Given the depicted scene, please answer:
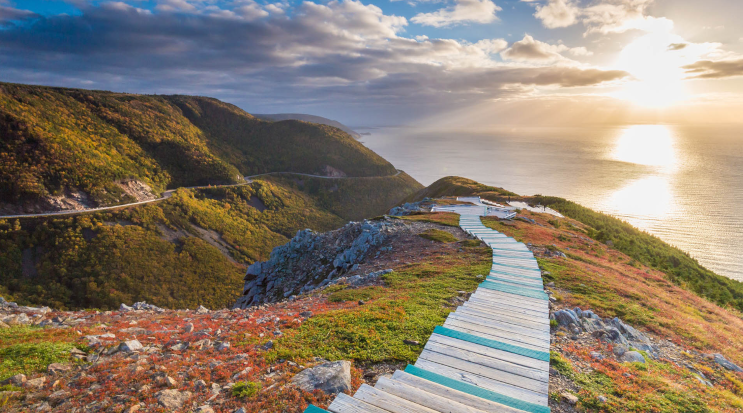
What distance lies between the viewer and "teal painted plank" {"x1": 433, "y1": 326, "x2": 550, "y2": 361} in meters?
7.70

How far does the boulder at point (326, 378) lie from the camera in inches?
243

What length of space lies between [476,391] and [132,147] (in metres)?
124

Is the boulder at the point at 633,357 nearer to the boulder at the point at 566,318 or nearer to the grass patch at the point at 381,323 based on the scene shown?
the boulder at the point at 566,318

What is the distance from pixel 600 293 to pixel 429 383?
34.8ft

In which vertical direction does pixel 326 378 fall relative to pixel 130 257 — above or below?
above

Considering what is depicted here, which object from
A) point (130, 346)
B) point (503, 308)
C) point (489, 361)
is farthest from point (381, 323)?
point (130, 346)

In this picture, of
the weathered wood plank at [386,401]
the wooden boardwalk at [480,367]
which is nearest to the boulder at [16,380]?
the wooden boardwalk at [480,367]

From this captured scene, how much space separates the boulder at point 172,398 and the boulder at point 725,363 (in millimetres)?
13351

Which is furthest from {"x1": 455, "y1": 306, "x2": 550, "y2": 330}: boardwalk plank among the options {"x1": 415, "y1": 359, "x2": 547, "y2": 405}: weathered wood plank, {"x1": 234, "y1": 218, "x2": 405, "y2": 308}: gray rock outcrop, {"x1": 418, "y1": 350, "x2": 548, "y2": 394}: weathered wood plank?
{"x1": 234, "y1": 218, "x2": 405, "y2": 308}: gray rock outcrop

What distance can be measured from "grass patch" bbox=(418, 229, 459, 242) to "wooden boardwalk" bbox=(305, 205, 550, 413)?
11.2 metres

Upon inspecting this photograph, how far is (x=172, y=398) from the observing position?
19.5 feet

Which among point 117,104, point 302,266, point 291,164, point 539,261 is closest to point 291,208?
point 291,164

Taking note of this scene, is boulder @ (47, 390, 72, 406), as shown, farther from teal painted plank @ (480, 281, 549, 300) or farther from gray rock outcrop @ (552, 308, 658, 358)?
gray rock outcrop @ (552, 308, 658, 358)

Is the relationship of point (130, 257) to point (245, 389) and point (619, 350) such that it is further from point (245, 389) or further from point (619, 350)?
point (619, 350)
